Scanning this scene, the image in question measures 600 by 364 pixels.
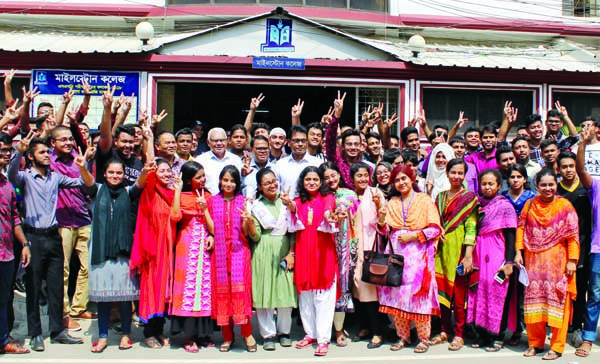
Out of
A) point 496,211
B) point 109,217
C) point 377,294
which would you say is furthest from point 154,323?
point 496,211

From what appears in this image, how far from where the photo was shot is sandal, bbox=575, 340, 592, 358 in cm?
537

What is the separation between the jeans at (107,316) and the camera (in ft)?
17.6

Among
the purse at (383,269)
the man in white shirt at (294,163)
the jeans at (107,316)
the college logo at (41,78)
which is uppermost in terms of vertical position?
the college logo at (41,78)

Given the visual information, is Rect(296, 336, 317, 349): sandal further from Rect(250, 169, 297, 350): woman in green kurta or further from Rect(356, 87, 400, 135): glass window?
Rect(356, 87, 400, 135): glass window

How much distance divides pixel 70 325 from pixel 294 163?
8.54 feet

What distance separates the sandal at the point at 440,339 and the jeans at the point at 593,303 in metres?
1.17

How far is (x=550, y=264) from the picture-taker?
5.30 metres

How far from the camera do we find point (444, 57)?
37.8 ft

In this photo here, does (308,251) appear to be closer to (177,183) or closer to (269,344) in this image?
(269,344)

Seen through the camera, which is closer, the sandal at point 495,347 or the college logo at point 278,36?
the sandal at point 495,347

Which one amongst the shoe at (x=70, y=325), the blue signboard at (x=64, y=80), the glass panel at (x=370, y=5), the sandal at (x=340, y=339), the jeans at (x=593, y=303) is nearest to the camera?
the jeans at (x=593, y=303)

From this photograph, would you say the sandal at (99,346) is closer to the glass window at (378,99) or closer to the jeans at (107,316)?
the jeans at (107,316)

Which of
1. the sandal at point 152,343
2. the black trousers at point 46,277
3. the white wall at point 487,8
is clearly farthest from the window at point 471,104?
the black trousers at point 46,277

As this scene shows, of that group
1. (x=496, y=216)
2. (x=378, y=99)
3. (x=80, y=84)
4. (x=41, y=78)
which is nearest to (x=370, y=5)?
(x=378, y=99)
